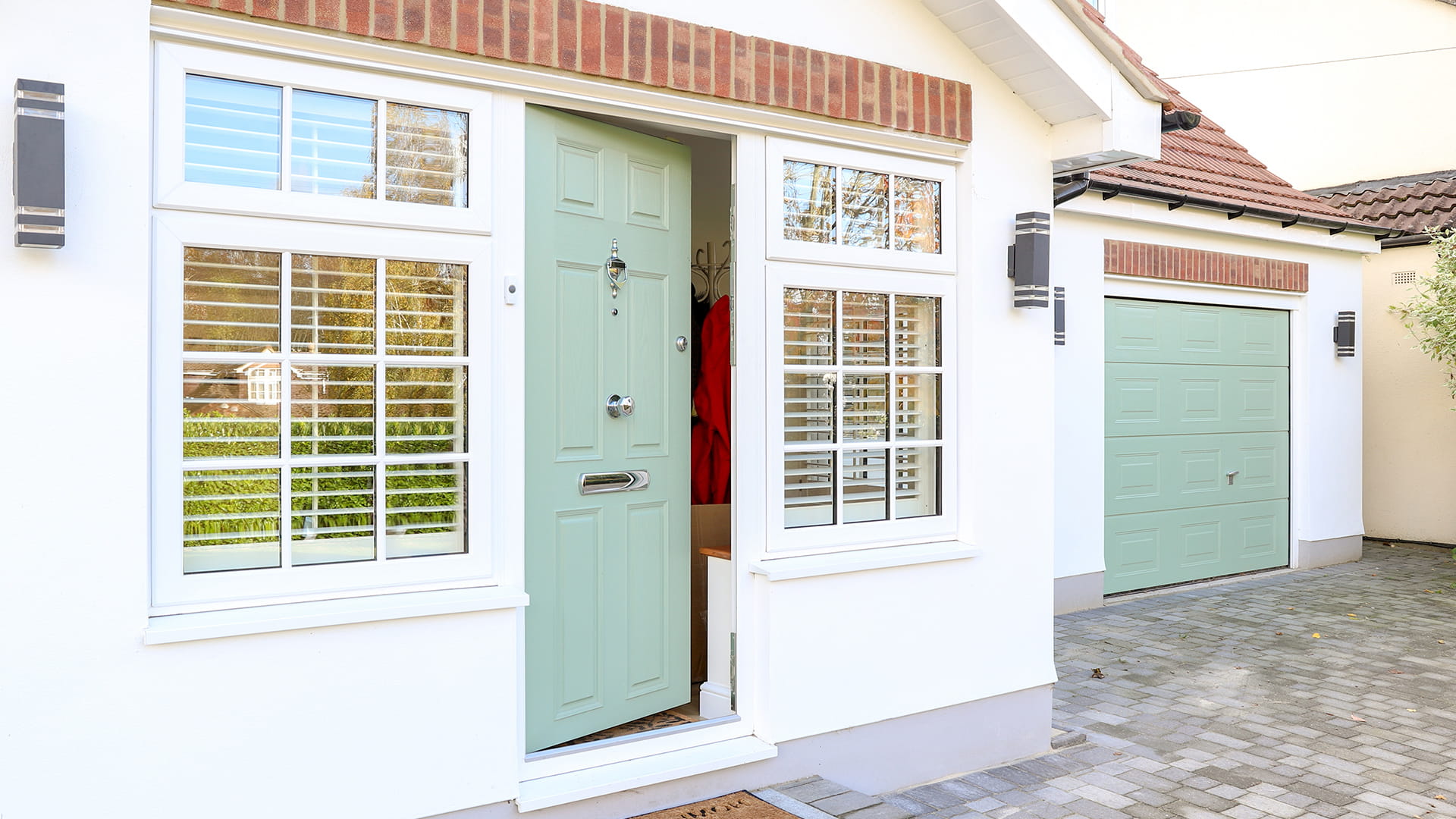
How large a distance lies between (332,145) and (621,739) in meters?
2.28

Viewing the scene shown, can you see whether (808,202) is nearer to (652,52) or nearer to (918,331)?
(918,331)

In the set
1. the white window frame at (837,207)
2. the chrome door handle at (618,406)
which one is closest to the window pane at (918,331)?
the white window frame at (837,207)

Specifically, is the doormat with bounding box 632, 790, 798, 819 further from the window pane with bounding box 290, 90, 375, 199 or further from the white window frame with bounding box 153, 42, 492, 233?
the window pane with bounding box 290, 90, 375, 199

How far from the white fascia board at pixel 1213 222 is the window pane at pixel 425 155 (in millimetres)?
5399

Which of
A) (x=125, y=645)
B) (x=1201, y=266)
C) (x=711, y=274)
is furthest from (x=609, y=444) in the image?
(x=1201, y=266)

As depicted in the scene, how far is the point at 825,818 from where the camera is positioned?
354 centimetres

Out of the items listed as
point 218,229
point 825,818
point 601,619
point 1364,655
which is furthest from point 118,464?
point 1364,655

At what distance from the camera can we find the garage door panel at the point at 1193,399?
8.27 meters

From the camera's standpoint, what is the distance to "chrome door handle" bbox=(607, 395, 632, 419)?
13.1 ft

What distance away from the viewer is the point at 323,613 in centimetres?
296

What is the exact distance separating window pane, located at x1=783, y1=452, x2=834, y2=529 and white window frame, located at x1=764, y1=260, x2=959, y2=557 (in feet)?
0.12

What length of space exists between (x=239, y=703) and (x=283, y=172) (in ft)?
5.08

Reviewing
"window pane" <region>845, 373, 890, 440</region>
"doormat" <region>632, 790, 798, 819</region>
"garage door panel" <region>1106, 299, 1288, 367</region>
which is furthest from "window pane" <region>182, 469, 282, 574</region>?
→ "garage door panel" <region>1106, 299, 1288, 367</region>

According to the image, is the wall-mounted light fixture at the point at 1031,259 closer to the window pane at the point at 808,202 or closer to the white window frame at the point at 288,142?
the window pane at the point at 808,202
